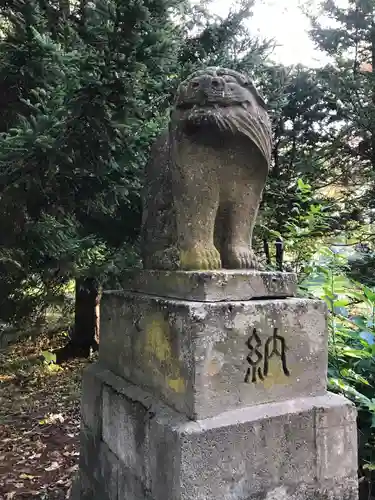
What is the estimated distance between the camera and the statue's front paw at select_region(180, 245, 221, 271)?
1854 mm

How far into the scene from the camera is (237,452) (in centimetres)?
170

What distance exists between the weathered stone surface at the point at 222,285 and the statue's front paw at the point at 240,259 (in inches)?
2.8

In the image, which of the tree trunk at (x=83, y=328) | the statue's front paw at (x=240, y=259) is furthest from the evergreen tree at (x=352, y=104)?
the statue's front paw at (x=240, y=259)

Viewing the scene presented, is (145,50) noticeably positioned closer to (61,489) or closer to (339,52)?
(61,489)

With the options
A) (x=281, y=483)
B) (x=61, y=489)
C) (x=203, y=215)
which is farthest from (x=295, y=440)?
(x=61, y=489)

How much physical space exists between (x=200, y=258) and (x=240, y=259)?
0.66ft

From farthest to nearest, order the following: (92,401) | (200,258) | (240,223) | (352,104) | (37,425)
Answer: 1. (352,104)
2. (37,425)
3. (92,401)
4. (240,223)
5. (200,258)

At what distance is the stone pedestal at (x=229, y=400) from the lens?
65.5 inches

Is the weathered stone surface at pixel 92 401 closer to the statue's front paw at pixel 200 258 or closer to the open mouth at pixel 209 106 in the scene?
the statue's front paw at pixel 200 258

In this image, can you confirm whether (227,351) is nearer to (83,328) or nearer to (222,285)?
(222,285)

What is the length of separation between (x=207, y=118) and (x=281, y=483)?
1498 mm

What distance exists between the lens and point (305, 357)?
1.93m

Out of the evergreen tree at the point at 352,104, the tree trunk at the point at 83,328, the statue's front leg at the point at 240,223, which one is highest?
the evergreen tree at the point at 352,104

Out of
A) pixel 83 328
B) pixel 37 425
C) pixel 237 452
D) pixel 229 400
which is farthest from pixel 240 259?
pixel 83 328
